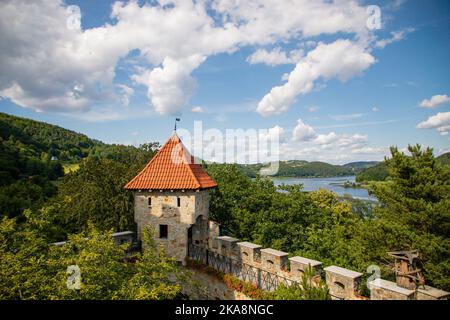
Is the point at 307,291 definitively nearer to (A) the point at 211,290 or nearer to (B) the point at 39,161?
(A) the point at 211,290

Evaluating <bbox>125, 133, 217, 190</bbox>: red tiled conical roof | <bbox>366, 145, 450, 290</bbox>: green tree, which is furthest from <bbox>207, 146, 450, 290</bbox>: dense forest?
<bbox>125, 133, 217, 190</bbox>: red tiled conical roof

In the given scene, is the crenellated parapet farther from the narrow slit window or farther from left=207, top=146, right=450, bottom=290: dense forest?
left=207, top=146, right=450, bottom=290: dense forest

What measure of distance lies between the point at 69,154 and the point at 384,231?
7939 cm

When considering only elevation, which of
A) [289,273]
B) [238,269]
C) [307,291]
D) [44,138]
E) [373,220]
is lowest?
[238,269]

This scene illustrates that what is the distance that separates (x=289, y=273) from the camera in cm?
955

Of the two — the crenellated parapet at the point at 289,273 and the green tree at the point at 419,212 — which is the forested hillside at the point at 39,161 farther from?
the green tree at the point at 419,212

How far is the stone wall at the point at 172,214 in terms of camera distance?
504 inches

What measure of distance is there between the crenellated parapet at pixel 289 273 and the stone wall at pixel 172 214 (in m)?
1.22

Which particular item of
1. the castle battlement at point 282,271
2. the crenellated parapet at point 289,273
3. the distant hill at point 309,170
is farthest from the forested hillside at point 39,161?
the distant hill at point 309,170

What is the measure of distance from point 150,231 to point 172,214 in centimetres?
180

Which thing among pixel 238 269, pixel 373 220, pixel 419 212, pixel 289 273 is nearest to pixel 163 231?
Answer: pixel 238 269

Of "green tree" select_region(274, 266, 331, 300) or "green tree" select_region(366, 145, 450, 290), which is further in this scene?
"green tree" select_region(366, 145, 450, 290)

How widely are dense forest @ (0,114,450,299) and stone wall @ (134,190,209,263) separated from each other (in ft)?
3.01

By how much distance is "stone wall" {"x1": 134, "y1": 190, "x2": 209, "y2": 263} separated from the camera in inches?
504
